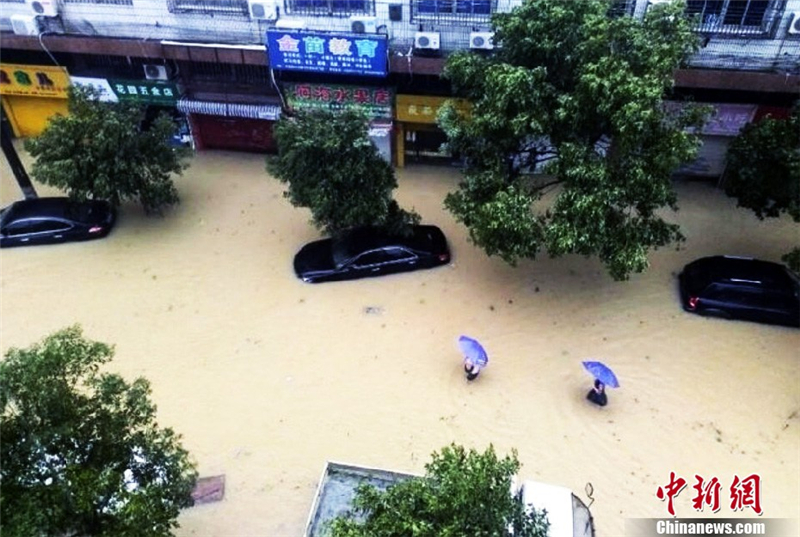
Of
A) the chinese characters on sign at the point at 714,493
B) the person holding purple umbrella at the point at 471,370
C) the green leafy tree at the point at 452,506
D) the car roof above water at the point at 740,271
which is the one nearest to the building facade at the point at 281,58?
the car roof above water at the point at 740,271

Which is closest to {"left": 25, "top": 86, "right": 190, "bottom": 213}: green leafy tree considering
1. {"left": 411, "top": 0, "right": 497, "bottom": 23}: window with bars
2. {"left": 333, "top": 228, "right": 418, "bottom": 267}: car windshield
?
{"left": 333, "top": 228, "right": 418, "bottom": 267}: car windshield

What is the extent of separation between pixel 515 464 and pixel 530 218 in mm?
5147

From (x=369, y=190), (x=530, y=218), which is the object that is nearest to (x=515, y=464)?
(x=530, y=218)

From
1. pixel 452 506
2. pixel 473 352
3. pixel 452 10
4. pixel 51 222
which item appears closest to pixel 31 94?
pixel 51 222

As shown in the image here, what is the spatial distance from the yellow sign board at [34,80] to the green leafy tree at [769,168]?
1586 centimetres

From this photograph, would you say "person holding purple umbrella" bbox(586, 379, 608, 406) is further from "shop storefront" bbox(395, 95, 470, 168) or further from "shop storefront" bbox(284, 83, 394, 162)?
"shop storefront" bbox(284, 83, 394, 162)

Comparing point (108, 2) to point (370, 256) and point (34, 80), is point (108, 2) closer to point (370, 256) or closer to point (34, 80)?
point (34, 80)

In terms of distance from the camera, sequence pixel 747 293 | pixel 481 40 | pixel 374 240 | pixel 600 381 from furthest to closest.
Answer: pixel 481 40, pixel 374 240, pixel 747 293, pixel 600 381

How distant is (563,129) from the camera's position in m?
11.3

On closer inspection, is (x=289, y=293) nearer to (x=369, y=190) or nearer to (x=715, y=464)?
(x=369, y=190)

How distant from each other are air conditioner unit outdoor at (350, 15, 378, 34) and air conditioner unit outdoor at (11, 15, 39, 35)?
7588mm

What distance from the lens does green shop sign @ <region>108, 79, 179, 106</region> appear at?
1614 centimetres

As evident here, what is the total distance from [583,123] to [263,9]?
7622 millimetres

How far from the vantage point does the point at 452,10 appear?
13.9 meters
